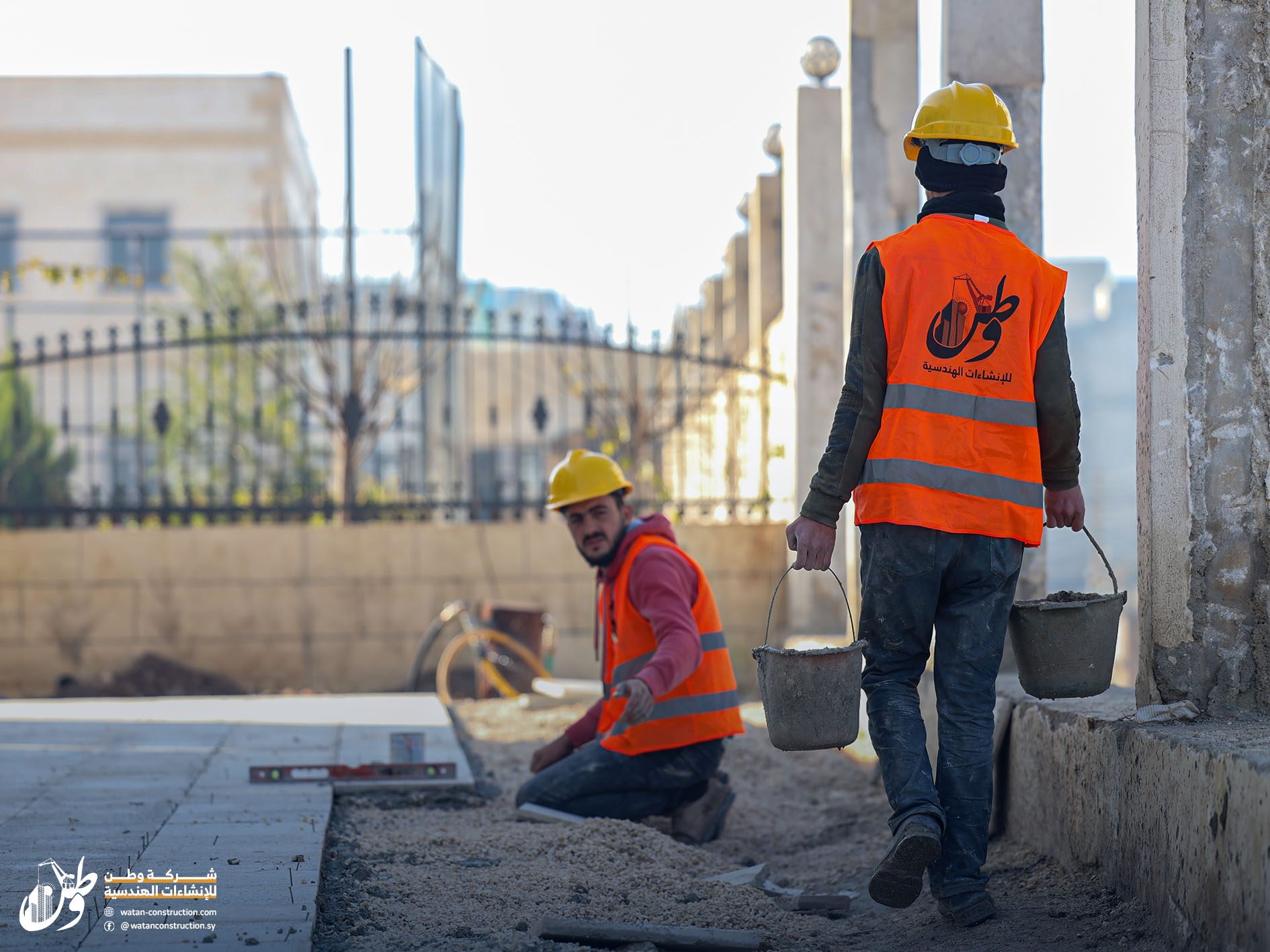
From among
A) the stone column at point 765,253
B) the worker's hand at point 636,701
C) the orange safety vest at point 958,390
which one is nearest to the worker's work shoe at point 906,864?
the orange safety vest at point 958,390

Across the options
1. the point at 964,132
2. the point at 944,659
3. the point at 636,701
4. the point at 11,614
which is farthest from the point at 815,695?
the point at 11,614

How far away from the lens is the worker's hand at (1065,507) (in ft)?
12.0

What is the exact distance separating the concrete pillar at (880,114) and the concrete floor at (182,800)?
148 inches

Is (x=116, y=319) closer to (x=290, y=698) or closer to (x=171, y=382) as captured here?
(x=171, y=382)

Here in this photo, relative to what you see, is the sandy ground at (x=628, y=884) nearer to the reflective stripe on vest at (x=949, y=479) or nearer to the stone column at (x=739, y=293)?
the reflective stripe on vest at (x=949, y=479)

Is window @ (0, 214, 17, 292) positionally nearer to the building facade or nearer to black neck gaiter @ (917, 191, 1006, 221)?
the building facade

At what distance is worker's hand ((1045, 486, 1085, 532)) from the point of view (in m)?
3.66

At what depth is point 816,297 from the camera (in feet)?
30.5

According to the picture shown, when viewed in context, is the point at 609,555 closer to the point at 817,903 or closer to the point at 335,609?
the point at 817,903

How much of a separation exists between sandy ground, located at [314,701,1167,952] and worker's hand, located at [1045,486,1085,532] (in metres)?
0.97

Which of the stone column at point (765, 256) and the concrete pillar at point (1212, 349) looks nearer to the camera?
the concrete pillar at point (1212, 349)

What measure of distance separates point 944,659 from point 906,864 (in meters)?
0.57

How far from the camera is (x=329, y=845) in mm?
4109

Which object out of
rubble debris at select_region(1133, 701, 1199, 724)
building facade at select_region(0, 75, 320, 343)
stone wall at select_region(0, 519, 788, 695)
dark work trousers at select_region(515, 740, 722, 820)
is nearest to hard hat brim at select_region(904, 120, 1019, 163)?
rubble debris at select_region(1133, 701, 1199, 724)
